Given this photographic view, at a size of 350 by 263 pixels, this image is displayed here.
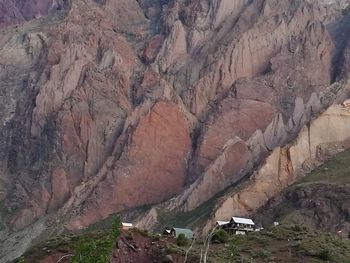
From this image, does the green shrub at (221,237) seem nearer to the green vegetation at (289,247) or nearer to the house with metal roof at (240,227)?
the green vegetation at (289,247)

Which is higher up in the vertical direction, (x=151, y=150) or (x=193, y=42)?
(x=193, y=42)

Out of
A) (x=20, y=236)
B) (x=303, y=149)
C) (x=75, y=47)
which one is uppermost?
(x=75, y=47)

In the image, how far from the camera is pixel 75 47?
18375 cm

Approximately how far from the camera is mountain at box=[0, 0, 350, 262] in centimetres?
14362

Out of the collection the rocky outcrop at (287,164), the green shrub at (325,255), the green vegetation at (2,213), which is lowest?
the green vegetation at (2,213)

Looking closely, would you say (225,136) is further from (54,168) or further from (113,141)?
(54,168)

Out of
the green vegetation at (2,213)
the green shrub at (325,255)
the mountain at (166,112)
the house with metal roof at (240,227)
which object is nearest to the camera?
the green shrub at (325,255)

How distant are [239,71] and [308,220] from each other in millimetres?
75605

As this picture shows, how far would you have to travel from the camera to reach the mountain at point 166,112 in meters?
144

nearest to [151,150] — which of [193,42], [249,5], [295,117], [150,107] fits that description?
[150,107]

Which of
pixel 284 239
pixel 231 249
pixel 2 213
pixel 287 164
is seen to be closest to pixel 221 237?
pixel 284 239

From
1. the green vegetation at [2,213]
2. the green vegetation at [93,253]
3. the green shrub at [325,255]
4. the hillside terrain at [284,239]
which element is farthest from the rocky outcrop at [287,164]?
the green vegetation at [93,253]

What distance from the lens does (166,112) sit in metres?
162

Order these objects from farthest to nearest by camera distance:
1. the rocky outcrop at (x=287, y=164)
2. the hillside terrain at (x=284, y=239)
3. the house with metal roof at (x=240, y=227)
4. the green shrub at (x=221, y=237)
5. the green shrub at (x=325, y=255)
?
the rocky outcrop at (x=287, y=164), the house with metal roof at (x=240, y=227), the green shrub at (x=221, y=237), the green shrub at (x=325, y=255), the hillside terrain at (x=284, y=239)
